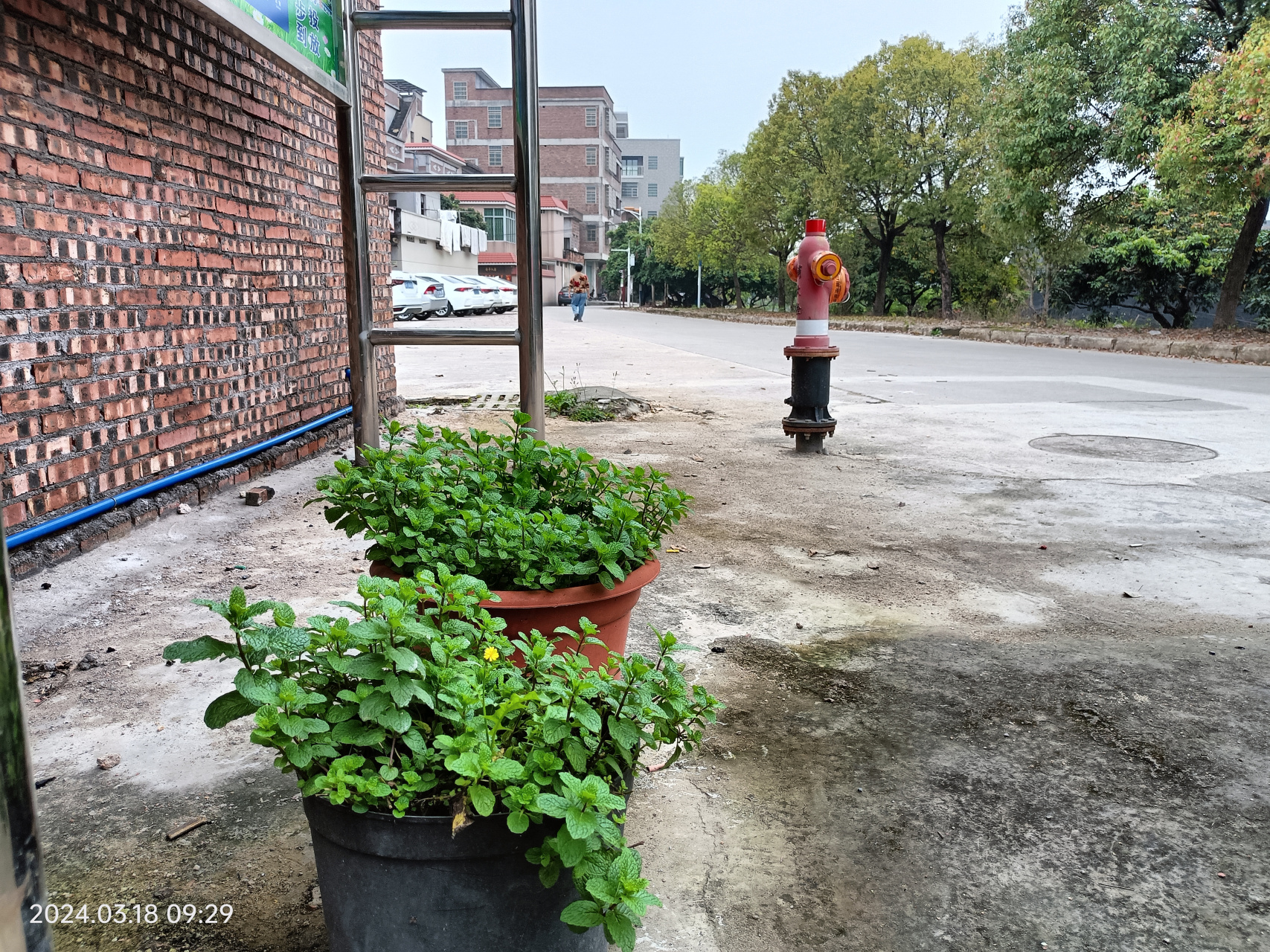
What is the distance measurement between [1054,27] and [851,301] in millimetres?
21504

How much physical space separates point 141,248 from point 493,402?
201 inches

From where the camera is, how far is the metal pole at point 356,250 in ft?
10.3

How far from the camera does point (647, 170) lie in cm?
13200

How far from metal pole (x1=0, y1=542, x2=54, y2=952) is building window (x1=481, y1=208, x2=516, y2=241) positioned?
59997 millimetres

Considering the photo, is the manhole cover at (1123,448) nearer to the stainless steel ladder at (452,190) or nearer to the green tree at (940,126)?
the stainless steel ladder at (452,190)

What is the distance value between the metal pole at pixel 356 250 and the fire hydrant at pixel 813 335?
117 inches

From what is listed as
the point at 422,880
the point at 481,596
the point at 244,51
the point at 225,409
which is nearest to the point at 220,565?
the point at 225,409

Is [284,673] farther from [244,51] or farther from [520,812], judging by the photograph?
[244,51]

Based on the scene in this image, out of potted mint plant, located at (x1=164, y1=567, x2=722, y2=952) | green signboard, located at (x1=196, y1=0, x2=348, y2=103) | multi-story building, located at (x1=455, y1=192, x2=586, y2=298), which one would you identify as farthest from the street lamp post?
potted mint plant, located at (x1=164, y1=567, x2=722, y2=952)

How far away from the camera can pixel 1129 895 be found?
5.93ft

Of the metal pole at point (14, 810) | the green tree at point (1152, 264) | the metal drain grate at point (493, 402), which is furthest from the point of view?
the green tree at point (1152, 264)

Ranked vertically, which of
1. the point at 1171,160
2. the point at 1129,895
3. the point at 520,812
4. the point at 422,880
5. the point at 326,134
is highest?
the point at 1171,160

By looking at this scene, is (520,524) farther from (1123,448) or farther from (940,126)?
(940,126)

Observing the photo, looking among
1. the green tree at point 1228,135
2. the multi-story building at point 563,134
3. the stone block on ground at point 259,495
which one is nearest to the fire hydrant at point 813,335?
the stone block on ground at point 259,495
